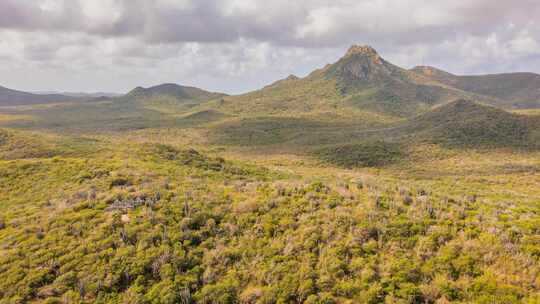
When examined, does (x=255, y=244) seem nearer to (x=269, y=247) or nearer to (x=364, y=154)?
(x=269, y=247)

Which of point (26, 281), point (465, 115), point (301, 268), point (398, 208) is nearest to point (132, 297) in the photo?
point (26, 281)

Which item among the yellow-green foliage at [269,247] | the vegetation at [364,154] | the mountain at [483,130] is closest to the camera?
the yellow-green foliage at [269,247]

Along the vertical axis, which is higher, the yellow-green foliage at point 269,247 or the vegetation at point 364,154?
the yellow-green foliage at point 269,247

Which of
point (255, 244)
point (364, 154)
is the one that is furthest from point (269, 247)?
point (364, 154)

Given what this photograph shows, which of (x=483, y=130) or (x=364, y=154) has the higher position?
(x=483, y=130)

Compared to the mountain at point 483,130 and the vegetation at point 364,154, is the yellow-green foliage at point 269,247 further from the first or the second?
the mountain at point 483,130

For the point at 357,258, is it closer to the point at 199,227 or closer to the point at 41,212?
the point at 199,227

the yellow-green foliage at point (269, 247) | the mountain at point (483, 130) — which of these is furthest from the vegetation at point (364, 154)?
the yellow-green foliage at point (269, 247)

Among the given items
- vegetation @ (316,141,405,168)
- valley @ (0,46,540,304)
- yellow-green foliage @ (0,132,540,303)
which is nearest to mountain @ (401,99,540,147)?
vegetation @ (316,141,405,168)

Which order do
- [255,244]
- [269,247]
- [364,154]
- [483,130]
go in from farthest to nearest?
[483,130], [364,154], [255,244], [269,247]
